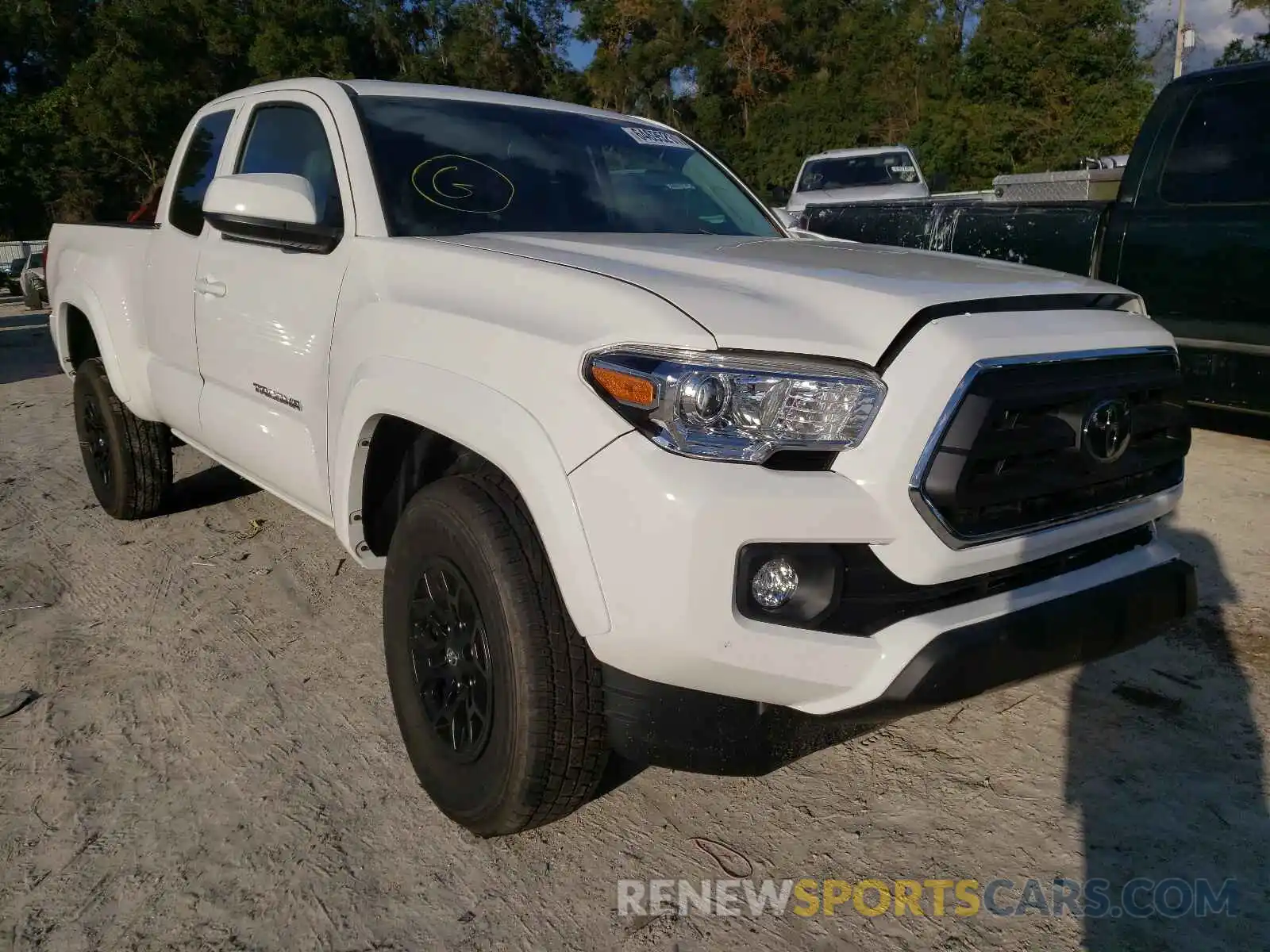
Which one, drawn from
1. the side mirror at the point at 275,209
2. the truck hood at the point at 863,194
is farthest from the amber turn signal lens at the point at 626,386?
the truck hood at the point at 863,194

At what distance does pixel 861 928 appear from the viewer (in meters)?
2.10

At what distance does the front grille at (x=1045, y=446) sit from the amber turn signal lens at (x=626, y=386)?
0.53 m

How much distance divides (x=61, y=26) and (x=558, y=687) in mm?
47233

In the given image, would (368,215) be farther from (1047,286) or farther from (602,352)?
(1047,286)

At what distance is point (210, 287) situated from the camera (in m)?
3.58

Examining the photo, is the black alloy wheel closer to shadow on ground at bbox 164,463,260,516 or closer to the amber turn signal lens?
the amber turn signal lens

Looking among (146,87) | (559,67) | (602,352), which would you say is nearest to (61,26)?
(146,87)

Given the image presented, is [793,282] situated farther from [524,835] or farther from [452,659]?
[524,835]

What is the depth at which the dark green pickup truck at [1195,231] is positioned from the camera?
186 inches

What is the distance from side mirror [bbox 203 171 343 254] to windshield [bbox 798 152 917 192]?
456 inches

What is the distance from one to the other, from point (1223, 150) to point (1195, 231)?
1.52ft

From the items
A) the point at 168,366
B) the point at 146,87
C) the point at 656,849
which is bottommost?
the point at 656,849

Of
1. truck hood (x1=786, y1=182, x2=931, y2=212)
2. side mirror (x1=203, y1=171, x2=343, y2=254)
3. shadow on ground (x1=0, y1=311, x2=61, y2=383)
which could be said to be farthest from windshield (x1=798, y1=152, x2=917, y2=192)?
Result: side mirror (x1=203, y1=171, x2=343, y2=254)

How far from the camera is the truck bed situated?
5.27m
